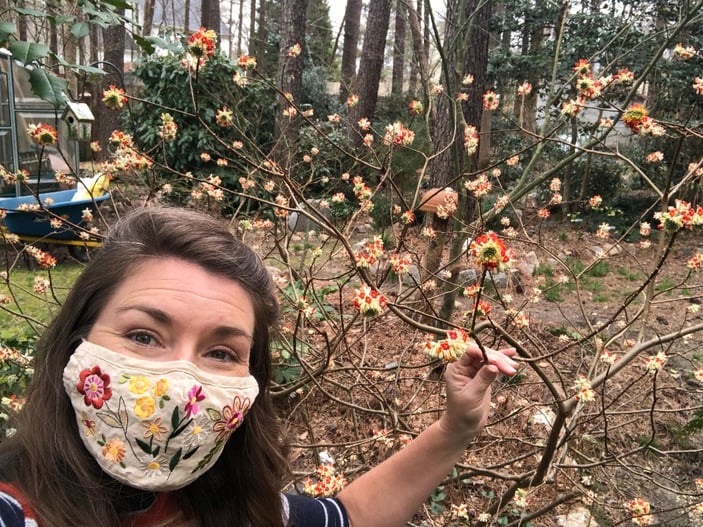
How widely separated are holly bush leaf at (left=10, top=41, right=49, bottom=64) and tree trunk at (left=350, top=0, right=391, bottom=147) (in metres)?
8.93

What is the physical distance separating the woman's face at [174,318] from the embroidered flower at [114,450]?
18cm

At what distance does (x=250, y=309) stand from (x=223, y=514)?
482mm

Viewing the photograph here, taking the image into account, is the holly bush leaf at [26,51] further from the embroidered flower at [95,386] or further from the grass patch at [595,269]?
the grass patch at [595,269]

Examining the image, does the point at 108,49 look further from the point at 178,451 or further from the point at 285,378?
the point at 178,451

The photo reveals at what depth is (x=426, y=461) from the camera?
1.32 m

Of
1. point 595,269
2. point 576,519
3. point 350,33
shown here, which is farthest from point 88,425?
point 350,33

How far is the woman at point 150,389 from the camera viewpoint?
1.01 meters

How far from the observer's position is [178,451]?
1.05 m

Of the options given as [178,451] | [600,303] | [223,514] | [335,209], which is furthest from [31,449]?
[335,209]

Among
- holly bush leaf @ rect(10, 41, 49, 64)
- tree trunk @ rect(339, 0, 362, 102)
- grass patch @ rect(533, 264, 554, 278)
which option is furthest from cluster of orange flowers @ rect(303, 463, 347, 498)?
tree trunk @ rect(339, 0, 362, 102)

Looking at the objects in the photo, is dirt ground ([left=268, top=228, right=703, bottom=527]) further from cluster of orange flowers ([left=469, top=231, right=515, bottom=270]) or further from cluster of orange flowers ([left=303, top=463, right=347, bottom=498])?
cluster of orange flowers ([left=469, top=231, right=515, bottom=270])

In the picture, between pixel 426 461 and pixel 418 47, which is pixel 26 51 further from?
pixel 418 47

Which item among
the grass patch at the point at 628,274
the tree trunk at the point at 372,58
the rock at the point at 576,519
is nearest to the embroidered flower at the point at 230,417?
the rock at the point at 576,519

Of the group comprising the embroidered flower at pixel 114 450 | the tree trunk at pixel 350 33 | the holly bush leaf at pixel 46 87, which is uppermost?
the tree trunk at pixel 350 33
